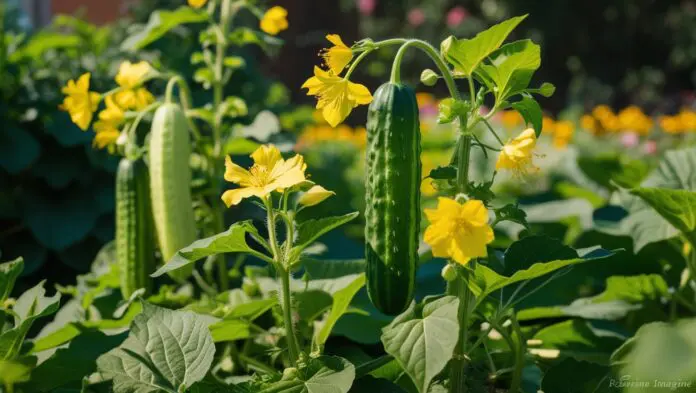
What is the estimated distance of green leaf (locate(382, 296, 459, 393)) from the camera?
4.30 ft

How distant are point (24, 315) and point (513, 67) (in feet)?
3.52

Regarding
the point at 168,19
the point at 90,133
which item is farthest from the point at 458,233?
the point at 90,133

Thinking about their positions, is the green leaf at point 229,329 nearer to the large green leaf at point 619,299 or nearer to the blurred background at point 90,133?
the blurred background at point 90,133

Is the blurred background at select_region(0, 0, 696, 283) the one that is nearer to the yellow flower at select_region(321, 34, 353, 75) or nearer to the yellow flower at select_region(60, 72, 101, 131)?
the yellow flower at select_region(60, 72, 101, 131)

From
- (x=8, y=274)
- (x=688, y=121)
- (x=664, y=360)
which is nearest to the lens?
(x=664, y=360)

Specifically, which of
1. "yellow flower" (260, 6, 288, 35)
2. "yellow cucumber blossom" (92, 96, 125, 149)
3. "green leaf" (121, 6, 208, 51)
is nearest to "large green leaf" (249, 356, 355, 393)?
"yellow cucumber blossom" (92, 96, 125, 149)

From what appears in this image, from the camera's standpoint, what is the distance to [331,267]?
207 centimetres

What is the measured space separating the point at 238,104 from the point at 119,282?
1.89 ft

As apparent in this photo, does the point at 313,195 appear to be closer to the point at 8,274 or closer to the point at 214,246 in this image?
the point at 214,246

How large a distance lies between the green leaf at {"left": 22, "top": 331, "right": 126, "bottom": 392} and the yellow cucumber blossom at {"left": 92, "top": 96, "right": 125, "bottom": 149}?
0.52 m

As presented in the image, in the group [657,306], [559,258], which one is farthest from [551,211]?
[559,258]

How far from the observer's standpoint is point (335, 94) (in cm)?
150

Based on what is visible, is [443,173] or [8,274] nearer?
→ [443,173]

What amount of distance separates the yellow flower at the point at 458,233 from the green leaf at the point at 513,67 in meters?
0.25
